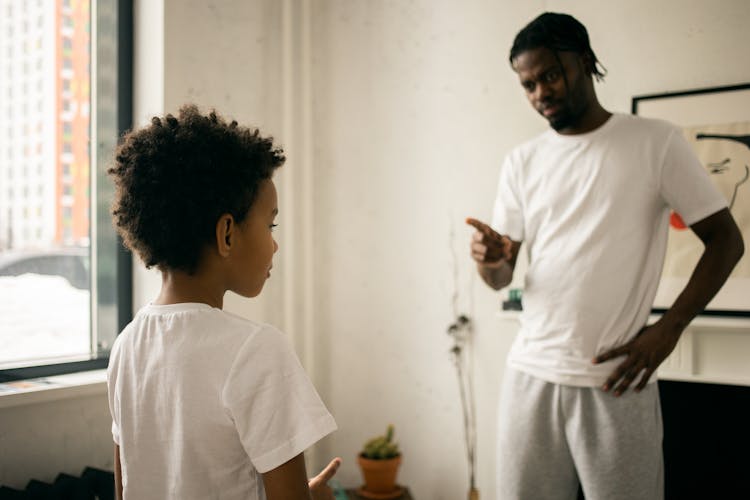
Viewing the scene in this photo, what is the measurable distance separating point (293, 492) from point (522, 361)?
2.42 ft

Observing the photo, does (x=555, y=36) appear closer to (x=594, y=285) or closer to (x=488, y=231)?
(x=488, y=231)

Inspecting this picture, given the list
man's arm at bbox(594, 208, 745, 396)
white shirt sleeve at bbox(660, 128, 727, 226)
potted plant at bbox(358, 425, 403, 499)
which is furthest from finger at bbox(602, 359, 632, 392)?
potted plant at bbox(358, 425, 403, 499)

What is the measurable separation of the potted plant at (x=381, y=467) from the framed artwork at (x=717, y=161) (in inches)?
41.6

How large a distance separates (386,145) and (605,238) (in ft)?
4.51

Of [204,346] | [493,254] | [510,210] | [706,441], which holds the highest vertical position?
[510,210]

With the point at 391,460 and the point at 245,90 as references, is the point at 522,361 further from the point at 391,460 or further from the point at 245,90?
the point at 245,90

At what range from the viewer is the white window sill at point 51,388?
166cm

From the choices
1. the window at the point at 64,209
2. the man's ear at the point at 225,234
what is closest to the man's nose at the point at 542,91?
the man's ear at the point at 225,234

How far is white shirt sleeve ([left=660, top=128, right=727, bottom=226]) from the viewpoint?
127 cm

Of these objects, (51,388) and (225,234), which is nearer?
(225,234)

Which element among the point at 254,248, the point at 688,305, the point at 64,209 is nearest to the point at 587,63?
the point at 688,305

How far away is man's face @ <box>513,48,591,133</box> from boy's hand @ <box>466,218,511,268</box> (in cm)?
28

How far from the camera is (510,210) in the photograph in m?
1.53

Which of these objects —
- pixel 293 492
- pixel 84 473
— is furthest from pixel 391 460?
pixel 293 492
